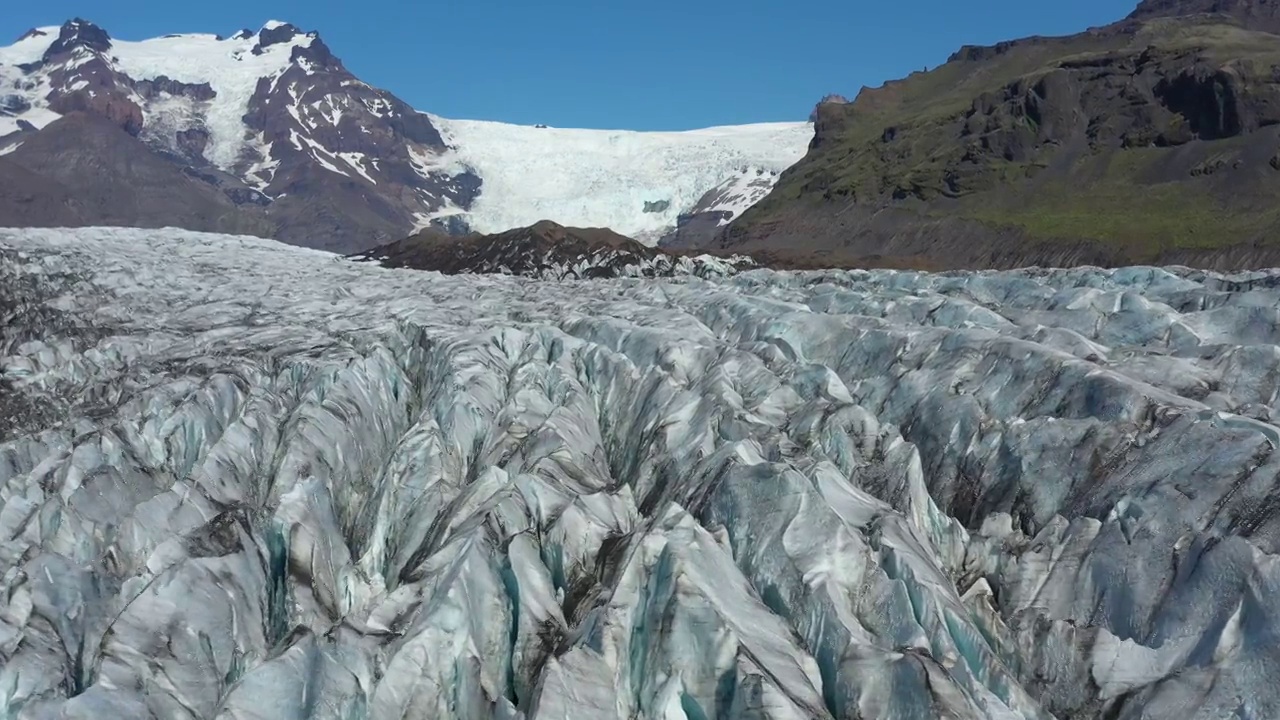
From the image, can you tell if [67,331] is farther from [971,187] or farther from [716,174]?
[716,174]

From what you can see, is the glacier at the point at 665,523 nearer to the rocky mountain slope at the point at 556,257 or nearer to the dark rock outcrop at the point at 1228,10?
the rocky mountain slope at the point at 556,257

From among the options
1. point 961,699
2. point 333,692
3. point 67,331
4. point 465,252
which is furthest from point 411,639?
point 465,252

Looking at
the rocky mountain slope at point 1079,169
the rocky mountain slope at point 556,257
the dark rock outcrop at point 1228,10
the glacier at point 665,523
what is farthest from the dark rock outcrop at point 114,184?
the glacier at point 665,523

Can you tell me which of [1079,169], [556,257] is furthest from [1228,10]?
[556,257]

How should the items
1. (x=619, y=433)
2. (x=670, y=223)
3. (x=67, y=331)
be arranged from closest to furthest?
(x=619, y=433)
(x=67, y=331)
(x=670, y=223)

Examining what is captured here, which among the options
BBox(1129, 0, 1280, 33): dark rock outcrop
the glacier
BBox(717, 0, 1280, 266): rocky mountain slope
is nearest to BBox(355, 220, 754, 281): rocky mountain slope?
BBox(717, 0, 1280, 266): rocky mountain slope

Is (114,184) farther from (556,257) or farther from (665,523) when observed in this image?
(665,523)

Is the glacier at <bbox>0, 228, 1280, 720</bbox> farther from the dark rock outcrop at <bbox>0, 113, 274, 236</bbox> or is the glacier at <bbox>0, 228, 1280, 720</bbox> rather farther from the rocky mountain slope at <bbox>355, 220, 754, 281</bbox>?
the dark rock outcrop at <bbox>0, 113, 274, 236</bbox>
